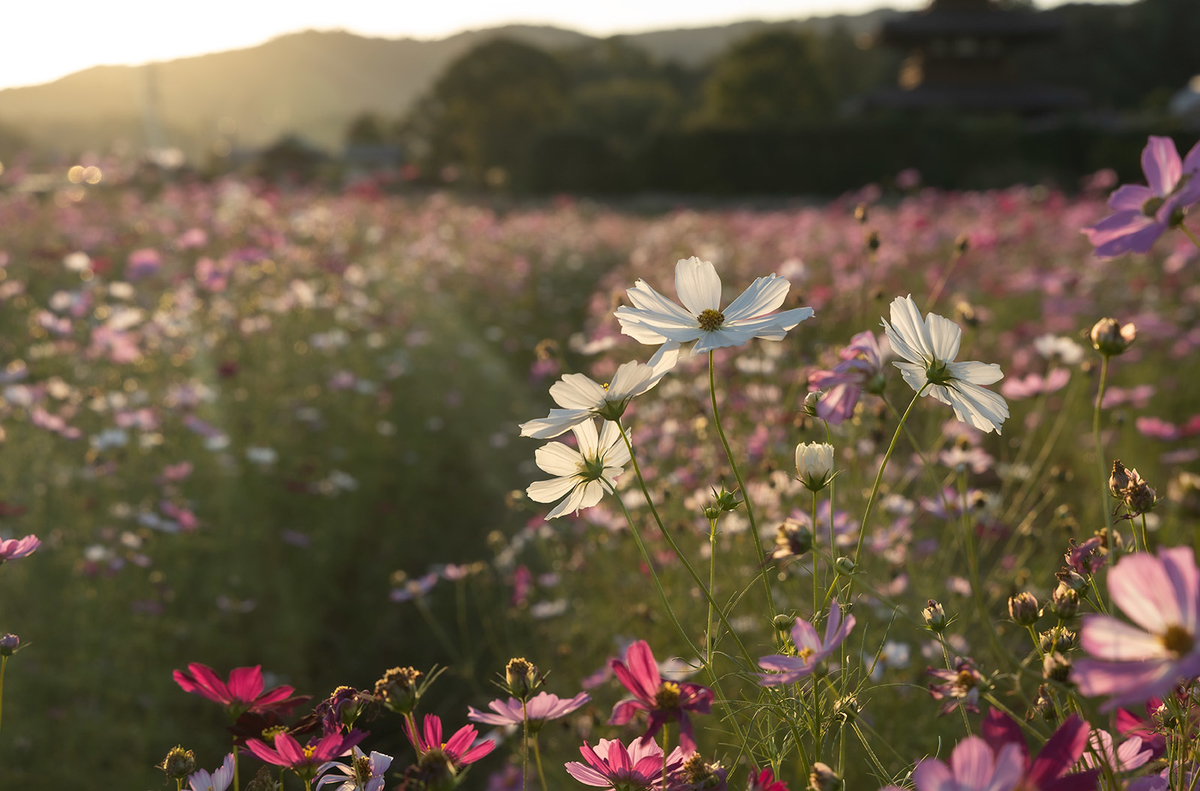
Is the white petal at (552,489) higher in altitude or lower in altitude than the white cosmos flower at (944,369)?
lower

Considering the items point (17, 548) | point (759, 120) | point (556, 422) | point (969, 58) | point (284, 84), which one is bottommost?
point (759, 120)

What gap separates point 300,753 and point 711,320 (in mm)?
522

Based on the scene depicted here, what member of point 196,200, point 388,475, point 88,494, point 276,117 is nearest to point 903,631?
point 388,475

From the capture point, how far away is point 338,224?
6512 mm

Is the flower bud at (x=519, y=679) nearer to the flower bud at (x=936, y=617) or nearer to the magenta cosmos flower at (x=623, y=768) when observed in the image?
the magenta cosmos flower at (x=623, y=768)

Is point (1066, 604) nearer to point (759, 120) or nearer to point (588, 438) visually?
point (588, 438)

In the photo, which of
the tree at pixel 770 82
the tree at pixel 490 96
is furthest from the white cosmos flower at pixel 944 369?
the tree at pixel 770 82

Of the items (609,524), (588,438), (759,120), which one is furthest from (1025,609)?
(759,120)

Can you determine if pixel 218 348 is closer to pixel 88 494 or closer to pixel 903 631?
pixel 88 494

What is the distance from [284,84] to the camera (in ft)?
388

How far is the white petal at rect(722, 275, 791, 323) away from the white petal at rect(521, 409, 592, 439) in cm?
18

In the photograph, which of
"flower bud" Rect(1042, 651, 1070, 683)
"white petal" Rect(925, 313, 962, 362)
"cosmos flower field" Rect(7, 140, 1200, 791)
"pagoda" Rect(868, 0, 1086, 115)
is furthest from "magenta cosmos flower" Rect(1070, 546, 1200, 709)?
"pagoda" Rect(868, 0, 1086, 115)

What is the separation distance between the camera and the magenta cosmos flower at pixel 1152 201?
29.0 inches

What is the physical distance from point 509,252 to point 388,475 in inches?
165
